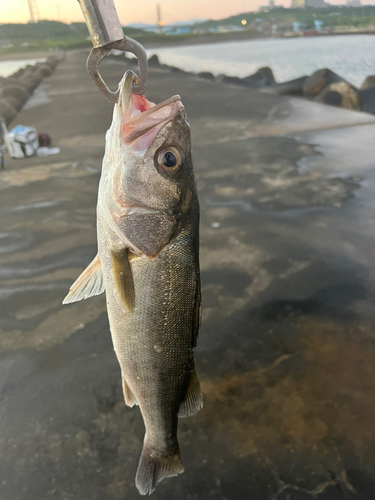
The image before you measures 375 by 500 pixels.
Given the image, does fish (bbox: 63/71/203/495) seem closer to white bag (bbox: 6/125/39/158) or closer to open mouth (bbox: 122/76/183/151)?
open mouth (bbox: 122/76/183/151)

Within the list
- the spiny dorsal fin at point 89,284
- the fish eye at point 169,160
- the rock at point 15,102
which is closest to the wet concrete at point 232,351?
the spiny dorsal fin at point 89,284

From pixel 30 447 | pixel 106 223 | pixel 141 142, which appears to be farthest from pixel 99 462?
pixel 141 142

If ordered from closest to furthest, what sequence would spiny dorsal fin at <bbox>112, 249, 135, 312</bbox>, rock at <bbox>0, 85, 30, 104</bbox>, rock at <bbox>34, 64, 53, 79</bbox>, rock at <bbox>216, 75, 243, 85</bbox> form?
spiny dorsal fin at <bbox>112, 249, 135, 312</bbox> < rock at <bbox>0, 85, 30, 104</bbox> < rock at <bbox>216, 75, 243, 85</bbox> < rock at <bbox>34, 64, 53, 79</bbox>

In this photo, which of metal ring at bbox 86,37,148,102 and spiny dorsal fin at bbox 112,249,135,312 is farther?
spiny dorsal fin at bbox 112,249,135,312

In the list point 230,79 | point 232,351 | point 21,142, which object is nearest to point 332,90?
point 21,142

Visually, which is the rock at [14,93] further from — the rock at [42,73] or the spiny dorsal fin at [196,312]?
the spiny dorsal fin at [196,312]

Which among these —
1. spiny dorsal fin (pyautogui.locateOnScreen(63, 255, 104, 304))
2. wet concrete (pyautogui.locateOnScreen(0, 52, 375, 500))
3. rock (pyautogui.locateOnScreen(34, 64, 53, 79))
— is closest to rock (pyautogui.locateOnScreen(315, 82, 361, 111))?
wet concrete (pyautogui.locateOnScreen(0, 52, 375, 500))
